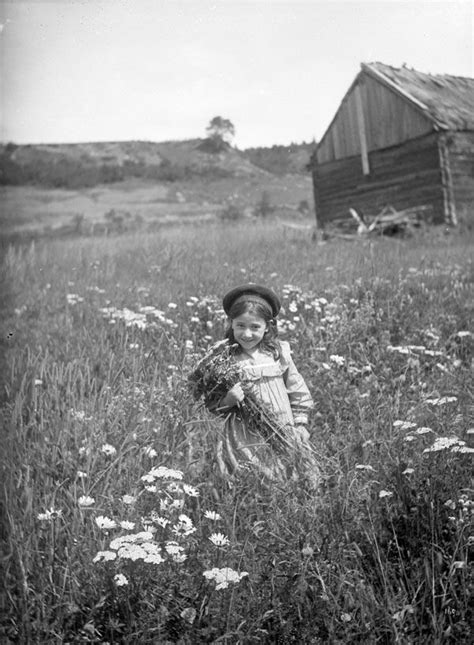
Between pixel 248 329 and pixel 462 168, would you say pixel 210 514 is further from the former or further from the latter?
pixel 462 168

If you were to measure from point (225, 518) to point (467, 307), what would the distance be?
342cm

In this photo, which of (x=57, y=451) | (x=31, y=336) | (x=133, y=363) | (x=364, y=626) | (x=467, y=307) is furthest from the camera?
(x=467, y=307)

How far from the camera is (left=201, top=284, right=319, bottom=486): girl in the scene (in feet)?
8.66

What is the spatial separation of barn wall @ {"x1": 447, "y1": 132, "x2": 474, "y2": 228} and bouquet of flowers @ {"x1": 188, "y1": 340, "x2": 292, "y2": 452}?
12.0 metres

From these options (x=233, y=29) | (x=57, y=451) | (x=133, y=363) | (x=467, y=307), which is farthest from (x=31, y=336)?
(x=467, y=307)

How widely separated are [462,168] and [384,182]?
72.7 inches

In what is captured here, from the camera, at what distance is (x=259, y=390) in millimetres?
2812

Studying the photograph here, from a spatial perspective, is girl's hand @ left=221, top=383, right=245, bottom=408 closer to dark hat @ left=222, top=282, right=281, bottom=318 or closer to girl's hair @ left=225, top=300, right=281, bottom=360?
girl's hair @ left=225, top=300, right=281, bottom=360

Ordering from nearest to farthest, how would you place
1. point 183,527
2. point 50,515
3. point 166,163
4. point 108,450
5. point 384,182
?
point 50,515, point 183,527, point 108,450, point 384,182, point 166,163

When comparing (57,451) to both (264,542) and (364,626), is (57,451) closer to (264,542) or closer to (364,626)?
(264,542)

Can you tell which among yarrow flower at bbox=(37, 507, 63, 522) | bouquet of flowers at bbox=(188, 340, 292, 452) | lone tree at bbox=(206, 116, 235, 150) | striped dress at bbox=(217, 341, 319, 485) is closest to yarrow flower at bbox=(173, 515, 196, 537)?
yarrow flower at bbox=(37, 507, 63, 522)

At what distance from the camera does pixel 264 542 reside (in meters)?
2.07

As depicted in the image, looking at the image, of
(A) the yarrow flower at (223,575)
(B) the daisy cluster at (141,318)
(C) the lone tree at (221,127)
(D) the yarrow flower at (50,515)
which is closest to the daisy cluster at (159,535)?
(A) the yarrow flower at (223,575)

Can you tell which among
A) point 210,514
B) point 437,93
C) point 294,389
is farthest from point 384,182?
point 210,514
